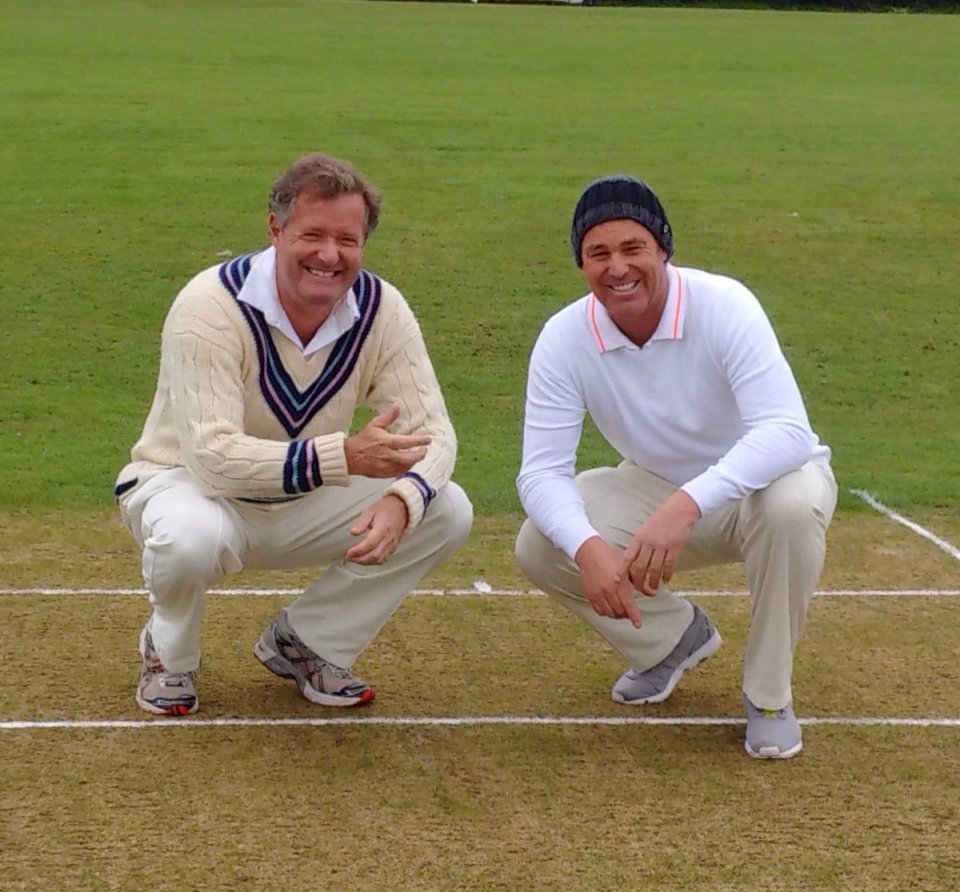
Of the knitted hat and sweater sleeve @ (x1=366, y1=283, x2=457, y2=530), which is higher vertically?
the knitted hat

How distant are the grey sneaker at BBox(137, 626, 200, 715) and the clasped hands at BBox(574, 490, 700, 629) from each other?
1.22 m

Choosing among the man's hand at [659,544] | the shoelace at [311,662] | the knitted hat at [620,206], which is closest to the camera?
the man's hand at [659,544]

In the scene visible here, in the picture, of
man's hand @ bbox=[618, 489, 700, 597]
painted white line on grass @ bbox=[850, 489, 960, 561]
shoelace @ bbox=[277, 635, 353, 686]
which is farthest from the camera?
painted white line on grass @ bbox=[850, 489, 960, 561]

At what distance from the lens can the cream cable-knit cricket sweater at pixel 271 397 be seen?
→ 14.7ft

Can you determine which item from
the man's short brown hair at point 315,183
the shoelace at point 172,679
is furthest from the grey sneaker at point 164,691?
the man's short brown hair at point 315,183

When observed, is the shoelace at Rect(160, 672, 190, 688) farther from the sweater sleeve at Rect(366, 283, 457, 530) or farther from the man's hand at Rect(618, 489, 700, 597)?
the man's hand at Rect(618, 489, 700, 597)

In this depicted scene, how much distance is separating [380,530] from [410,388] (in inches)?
18.9

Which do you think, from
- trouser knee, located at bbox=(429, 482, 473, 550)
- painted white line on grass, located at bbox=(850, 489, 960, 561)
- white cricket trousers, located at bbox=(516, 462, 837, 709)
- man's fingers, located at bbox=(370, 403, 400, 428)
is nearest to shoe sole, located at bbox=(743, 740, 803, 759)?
white cricket trousers, located at bbox=(516, 462, 837, 709)

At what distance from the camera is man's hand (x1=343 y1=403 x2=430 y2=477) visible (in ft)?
14.8

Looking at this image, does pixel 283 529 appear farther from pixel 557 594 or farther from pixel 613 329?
pixel 613 329

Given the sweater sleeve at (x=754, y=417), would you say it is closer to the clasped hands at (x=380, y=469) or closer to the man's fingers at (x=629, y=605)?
the man's fingers at (x=629, y=605)

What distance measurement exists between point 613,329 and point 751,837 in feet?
4.66

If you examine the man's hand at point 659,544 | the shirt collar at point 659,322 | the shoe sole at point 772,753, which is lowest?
the shoe sole at point 772,753

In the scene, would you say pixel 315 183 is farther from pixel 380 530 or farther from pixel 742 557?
pixel 742 557
